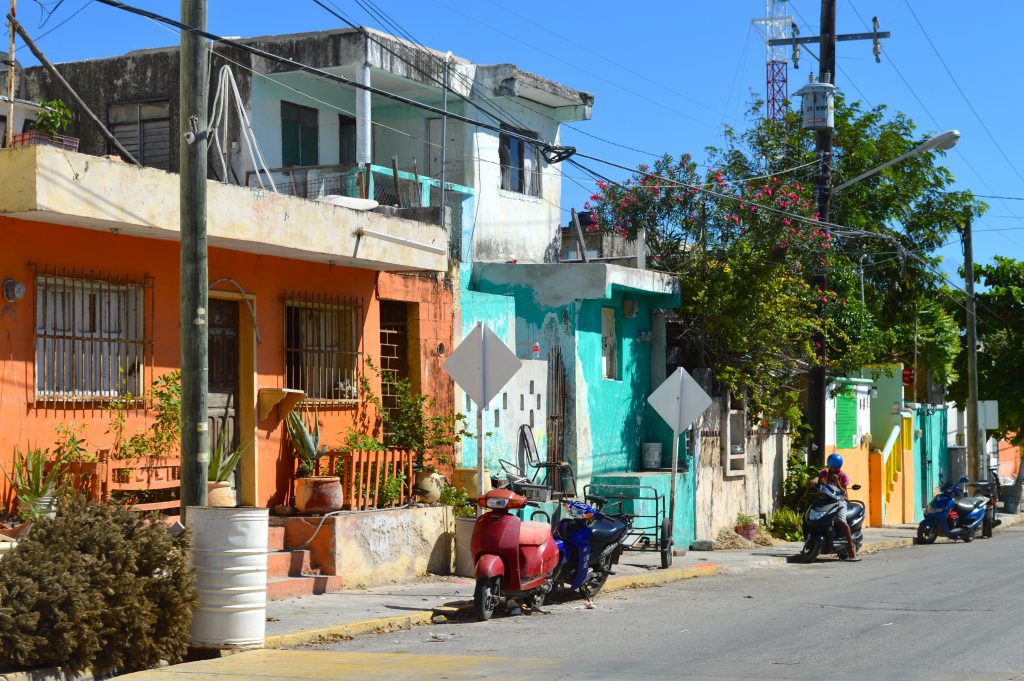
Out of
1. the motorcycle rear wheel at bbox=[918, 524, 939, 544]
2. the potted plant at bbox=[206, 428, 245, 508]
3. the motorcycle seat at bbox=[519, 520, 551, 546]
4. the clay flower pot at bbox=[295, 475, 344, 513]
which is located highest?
the potted plant at bbox=[206, 428, 245, 508]

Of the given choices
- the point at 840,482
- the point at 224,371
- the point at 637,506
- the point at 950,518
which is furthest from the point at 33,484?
the point at 950,518

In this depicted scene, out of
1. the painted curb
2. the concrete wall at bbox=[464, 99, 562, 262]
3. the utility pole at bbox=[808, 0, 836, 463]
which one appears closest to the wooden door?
the painted curb

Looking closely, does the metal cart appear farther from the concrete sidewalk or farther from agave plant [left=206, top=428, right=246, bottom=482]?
agave plant [left=206, top=428, right=246, bottom=482]

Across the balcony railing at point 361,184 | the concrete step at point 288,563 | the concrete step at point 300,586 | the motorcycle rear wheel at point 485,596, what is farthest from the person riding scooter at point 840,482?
the concrete step at point 288,563

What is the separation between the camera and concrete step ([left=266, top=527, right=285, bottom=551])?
14430 mm

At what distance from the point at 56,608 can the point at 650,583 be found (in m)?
9.02

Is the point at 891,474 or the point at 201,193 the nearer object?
the point at 201,193

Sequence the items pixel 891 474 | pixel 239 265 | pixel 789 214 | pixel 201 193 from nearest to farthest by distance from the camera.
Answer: pixel 201 193
pixel 239 265
pixel 789 214
pixel 891 474

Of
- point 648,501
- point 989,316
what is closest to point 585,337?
point 648,501

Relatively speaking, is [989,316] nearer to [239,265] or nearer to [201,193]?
[239,265]

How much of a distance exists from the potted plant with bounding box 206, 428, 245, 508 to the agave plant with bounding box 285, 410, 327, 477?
3.17ft

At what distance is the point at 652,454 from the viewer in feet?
73.9

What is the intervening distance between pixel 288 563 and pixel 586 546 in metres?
3.14

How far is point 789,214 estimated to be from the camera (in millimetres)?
23812
